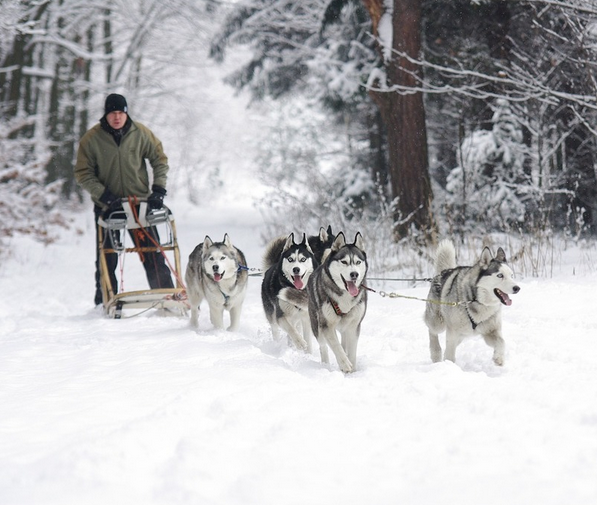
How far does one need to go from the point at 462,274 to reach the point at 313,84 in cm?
904

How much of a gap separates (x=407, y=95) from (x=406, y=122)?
0.38 metres

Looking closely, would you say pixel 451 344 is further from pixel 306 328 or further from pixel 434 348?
pixel 306 328

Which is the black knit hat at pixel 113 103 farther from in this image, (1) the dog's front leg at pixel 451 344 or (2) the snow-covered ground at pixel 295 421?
(1) the dog's front leg at pixel 451 344

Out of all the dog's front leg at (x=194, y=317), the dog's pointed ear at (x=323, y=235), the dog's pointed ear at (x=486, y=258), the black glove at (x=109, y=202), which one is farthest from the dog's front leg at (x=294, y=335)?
the black glove at (x=109, y=202)

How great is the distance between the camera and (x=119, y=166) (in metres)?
6.56

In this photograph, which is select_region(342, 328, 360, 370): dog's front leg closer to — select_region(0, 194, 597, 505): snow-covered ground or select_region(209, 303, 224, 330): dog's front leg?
select_region(0, 194, 597, 505): snow-covered ground

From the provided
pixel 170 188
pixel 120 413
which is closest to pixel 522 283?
pixel 120 413

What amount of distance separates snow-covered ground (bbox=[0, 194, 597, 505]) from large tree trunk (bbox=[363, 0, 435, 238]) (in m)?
4.23

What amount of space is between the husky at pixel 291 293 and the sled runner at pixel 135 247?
1.28m

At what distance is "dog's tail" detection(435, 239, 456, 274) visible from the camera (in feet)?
15.1

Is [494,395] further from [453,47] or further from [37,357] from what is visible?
[453,47]

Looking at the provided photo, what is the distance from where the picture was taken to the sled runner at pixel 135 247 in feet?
19.5

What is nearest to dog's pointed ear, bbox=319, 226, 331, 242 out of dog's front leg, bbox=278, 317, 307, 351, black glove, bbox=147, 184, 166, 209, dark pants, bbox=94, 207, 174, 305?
dog's front leg, bbox=278, 317, 307, 351

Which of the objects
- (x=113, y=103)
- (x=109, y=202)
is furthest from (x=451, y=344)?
(x=113, y=103)
